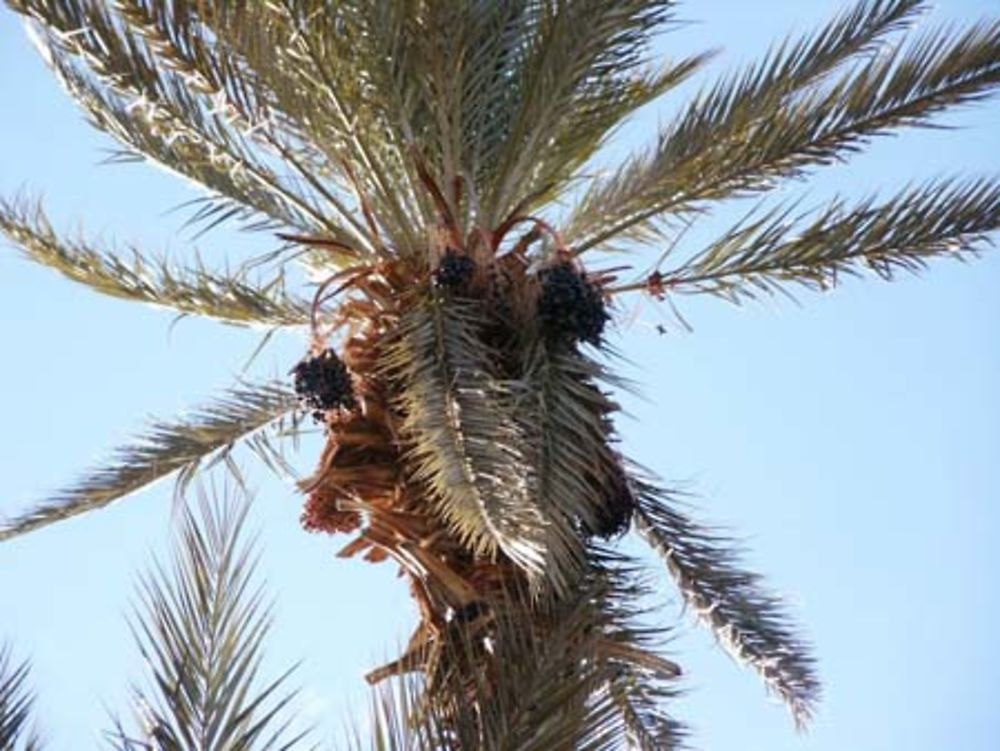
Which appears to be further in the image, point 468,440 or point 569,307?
point 569,307

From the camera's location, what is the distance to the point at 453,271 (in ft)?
25.7

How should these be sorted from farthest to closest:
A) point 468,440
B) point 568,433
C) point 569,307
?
point 569,307
point 568,433
point 468,440

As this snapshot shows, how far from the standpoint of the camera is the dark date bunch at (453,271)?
782 centimetres

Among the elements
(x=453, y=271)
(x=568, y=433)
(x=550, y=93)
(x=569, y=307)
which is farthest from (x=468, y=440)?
(x=550, y=93)

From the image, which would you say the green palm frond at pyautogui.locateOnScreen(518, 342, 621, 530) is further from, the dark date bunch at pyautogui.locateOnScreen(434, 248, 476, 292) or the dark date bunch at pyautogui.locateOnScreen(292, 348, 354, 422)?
the dark date bunch at pyautogui.locateOnScreen(292, 348, 354, 422)

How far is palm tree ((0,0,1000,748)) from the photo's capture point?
7.39 metres

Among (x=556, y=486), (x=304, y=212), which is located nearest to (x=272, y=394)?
(x=304, y=212)

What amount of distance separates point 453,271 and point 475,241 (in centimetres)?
38

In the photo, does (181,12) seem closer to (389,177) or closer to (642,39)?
(389,177)

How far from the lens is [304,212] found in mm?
8742

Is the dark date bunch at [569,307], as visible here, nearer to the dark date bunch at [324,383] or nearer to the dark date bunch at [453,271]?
the dark date bunch at [453,271]

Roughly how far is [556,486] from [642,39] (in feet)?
8.43

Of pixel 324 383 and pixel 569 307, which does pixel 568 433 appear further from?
pixel 324 383

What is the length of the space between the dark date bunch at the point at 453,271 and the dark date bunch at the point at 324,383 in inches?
22.4
